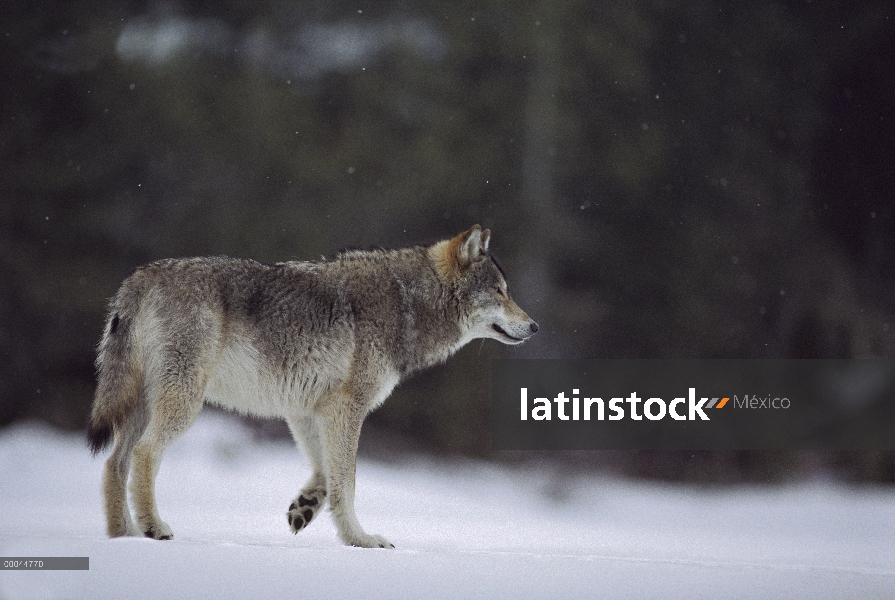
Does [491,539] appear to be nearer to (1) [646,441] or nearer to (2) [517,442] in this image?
(2) [517,442]

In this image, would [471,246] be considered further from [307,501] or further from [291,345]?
[307,501]

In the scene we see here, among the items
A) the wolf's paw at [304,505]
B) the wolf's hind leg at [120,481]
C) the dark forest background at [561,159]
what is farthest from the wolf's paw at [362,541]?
the dark forest background at [561,159]

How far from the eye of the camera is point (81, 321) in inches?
322

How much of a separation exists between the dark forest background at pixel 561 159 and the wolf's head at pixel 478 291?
120 inches

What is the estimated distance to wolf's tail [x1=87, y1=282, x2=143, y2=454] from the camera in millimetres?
4266

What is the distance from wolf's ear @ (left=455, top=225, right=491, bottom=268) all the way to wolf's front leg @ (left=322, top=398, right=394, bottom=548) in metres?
1.11

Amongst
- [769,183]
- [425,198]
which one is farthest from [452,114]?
[769,183]

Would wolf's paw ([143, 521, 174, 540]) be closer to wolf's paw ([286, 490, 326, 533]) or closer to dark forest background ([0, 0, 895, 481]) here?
wolf's paw ([286, 490, 326, 533])

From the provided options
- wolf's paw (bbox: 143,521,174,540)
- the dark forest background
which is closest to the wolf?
wolf's paw (bbox: 143,521,174,540)

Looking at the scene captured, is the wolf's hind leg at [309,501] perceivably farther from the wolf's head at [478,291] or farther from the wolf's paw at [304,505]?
the wolf's head at [478,291]

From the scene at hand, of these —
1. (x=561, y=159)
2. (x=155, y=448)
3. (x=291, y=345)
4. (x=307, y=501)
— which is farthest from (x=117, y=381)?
(x=561, y=159)

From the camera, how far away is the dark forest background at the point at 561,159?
331 inches

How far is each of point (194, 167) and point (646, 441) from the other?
203 inches

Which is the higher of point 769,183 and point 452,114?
point 452,114
